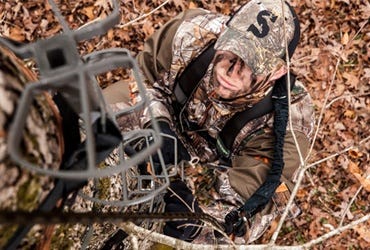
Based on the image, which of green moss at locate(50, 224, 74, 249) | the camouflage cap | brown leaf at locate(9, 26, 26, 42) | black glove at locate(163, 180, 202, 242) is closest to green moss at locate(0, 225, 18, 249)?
green moss at locate(50, 224, 74, 249)

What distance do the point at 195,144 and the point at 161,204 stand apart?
3.85 ft

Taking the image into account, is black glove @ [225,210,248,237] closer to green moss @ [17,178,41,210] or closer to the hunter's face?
the hunter's face

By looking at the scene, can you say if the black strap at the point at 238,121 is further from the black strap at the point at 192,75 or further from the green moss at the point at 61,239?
the green moss at the point at 61,239

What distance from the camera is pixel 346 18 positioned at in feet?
19.8

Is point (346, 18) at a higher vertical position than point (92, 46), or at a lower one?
lower

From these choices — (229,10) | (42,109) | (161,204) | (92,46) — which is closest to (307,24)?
(229,10)

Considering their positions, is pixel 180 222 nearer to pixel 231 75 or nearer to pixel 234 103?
pixel 234 103

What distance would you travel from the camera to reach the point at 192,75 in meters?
3.71

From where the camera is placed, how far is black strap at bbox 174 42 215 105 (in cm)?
360

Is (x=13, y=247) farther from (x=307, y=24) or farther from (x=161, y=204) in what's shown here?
(x=307, y=24)

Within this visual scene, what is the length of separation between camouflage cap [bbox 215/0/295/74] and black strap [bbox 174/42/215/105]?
0.23 meters

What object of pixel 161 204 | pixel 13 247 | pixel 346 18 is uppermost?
A: pixel 13 247

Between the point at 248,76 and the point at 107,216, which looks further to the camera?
the point at 248,76

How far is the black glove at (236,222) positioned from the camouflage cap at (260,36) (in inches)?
42.0
